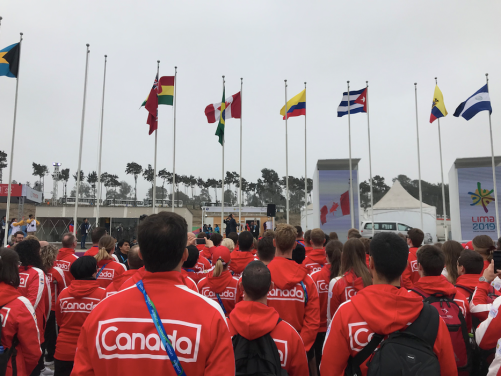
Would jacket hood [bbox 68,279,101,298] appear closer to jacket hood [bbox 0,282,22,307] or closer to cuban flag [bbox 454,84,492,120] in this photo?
jacket hood [bbox 0,282,22,307]

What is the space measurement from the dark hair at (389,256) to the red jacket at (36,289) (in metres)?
3.48

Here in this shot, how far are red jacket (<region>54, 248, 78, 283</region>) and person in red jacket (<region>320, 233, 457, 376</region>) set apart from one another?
4.58m

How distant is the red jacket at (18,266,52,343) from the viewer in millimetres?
3514

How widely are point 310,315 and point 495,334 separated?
145 cm

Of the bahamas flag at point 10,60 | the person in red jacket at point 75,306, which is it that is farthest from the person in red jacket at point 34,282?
the bahamas flag at point 10,60

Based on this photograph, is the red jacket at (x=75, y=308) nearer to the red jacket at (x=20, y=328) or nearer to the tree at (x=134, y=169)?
the red jacket at (x=20, y=328)

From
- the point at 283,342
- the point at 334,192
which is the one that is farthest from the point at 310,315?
the point at 334,192

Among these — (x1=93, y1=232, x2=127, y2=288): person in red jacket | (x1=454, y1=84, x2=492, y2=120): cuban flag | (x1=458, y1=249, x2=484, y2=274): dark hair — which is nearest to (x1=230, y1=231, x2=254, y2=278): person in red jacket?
(x1=93, y1=232, x2=127, y2=288): person in red jacket

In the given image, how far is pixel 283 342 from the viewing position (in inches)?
85.4

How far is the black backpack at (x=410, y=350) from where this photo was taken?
1.63 metres

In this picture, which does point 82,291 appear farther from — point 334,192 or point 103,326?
point 334,192

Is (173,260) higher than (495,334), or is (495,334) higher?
(173,260)

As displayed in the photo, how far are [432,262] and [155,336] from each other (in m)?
2.43

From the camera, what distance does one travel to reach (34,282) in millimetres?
3580
